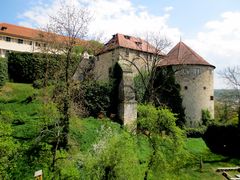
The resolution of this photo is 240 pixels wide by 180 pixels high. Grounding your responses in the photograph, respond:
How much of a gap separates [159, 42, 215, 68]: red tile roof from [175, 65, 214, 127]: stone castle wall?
55 centimetres

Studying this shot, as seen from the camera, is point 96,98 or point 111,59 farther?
point 111,59

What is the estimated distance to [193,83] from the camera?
39.4m

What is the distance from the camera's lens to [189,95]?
1549 inches

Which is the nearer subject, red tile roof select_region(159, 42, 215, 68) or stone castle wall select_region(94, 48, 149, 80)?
stone castle wall select_region(94, 48, 149, 80)

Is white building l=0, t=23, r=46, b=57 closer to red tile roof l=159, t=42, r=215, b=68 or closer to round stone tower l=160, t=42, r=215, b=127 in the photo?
red tile roof l=159, t=42, r=215, b=68

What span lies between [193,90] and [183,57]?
427cm

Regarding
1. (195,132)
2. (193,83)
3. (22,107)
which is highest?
(193,83)

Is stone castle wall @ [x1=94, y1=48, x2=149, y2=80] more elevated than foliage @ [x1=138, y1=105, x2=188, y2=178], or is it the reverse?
stone castle wall @ [x1=94, y1=48, x2=149, y2=80]

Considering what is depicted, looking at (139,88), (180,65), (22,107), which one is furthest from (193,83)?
(22,107)

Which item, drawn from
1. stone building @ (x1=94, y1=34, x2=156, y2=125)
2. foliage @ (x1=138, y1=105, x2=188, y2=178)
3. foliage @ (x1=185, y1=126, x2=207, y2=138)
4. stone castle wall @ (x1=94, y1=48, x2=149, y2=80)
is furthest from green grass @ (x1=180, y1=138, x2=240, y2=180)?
stone castle wall @ (x1=94, y1=48, x2=149, y2=80)

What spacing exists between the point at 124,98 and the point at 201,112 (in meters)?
12.4

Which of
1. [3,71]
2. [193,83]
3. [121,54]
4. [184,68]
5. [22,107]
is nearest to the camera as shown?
[22,107]

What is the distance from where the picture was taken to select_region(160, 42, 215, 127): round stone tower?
39.2 m

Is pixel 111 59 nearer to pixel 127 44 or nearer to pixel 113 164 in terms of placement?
pixel 127 44
